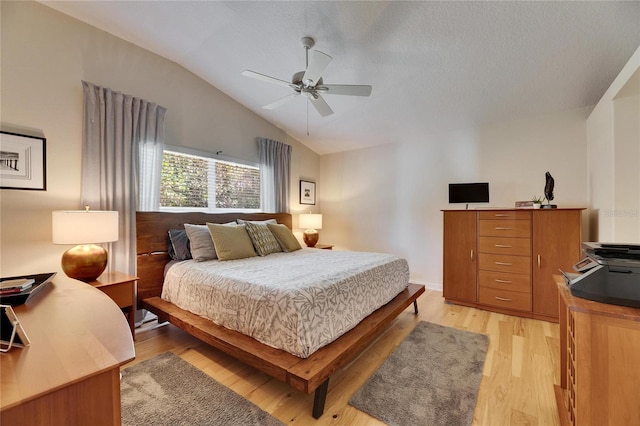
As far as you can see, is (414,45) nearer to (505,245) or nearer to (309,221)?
(505,245)

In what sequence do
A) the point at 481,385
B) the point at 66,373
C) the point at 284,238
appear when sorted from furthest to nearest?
1. the point at 284,238
2. the point at 481,385
3. the point at 66,373

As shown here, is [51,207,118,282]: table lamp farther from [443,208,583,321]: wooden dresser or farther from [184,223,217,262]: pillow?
[443,208,583,321]: wooden dresser

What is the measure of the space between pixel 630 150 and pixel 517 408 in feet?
7.83

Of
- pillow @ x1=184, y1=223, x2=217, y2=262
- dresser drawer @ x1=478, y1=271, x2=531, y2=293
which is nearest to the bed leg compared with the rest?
pillow @ x1=184, y1=223, x2=217, y2=262

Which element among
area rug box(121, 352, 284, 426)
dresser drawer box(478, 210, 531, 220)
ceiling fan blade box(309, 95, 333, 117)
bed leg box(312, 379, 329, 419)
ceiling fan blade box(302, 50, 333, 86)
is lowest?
area rug box(121, 352, 284, 426)

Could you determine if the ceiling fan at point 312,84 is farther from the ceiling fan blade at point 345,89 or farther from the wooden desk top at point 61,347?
the wooden desk top at point 61,347

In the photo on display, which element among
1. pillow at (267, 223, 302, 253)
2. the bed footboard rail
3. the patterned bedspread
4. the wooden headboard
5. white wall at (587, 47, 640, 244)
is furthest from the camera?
pillow at (267, 223, 302, 253)

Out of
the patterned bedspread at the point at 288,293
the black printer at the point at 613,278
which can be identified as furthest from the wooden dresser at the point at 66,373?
the black printer at the point at 613,278

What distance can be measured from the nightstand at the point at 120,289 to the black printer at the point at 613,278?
3.04 meters

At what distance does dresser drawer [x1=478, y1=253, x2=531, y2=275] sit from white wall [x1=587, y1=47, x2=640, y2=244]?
713 millimetres

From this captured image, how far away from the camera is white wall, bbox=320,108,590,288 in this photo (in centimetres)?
327

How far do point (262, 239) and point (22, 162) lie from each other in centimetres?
214

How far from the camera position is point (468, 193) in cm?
377

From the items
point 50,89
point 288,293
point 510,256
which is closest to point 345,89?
point 288,293
